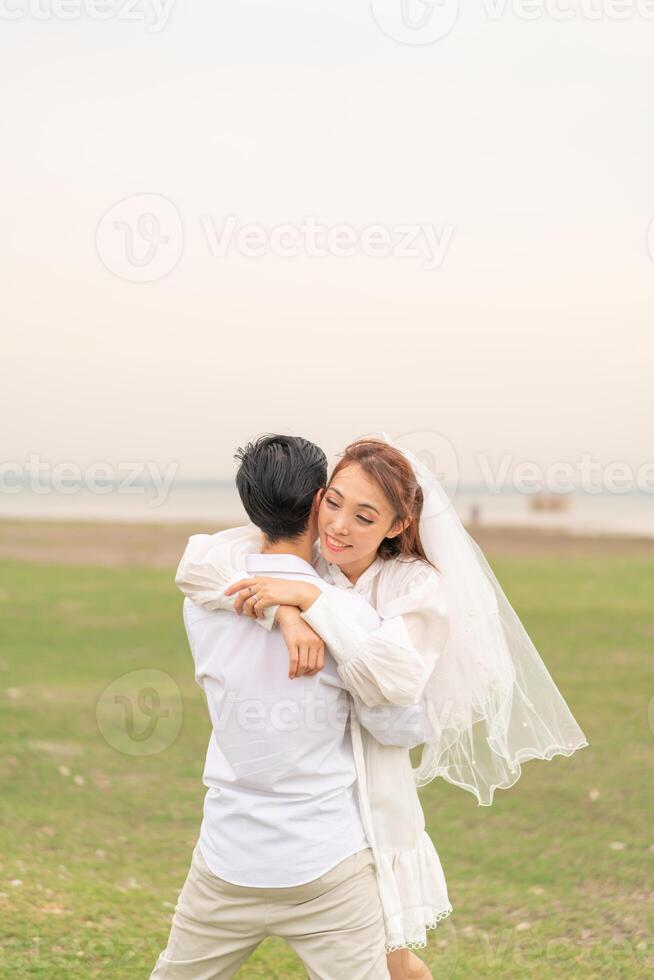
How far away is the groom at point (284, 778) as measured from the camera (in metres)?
2.78

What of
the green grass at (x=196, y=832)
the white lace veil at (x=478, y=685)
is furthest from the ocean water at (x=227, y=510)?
the white lace veil at (x=478, y=685)

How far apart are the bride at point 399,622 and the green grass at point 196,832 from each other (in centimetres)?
164

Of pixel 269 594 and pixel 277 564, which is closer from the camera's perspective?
pixel 269 594

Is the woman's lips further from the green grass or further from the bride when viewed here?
the green grass

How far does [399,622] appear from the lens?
277 centimetres

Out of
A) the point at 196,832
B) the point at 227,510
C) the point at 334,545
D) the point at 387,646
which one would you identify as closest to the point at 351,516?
the point at 334,545

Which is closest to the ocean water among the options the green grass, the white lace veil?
the green grass

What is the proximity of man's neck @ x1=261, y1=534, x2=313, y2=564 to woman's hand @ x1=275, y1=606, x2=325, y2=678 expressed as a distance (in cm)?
24

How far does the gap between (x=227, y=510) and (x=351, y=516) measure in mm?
41757

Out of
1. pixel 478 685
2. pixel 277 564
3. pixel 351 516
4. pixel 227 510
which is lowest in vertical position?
pixel 227 510

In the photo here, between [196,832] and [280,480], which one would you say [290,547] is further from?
[196,832]

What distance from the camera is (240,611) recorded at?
9.14 feet

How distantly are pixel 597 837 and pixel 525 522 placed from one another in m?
32.0

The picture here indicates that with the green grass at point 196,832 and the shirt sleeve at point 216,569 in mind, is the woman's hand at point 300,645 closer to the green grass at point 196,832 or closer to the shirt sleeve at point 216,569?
the shirt sleeve at point 216,569
